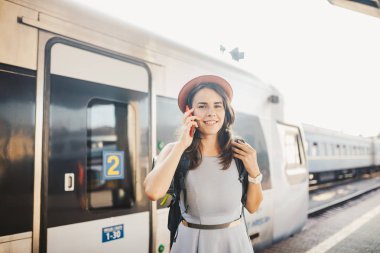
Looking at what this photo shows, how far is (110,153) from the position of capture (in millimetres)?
2963

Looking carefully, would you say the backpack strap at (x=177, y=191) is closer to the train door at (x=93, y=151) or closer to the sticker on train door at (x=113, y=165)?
the train door at (x=93, y=151)

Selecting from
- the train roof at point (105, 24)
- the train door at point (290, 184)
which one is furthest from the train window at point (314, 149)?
the train roof at point (105, 24)

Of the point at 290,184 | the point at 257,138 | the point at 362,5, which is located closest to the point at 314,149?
the point at 290,184

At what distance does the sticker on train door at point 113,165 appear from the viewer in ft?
9.55

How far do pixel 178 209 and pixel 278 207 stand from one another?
13.0 feet

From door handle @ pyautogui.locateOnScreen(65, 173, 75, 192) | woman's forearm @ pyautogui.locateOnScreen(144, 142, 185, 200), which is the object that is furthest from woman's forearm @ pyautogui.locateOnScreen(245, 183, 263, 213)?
door handle @ pyautogui.locateOnScreen(65, 173, 75, 192)

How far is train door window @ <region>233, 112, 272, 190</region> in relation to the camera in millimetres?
4766

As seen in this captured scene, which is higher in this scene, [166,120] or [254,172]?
[166,120]

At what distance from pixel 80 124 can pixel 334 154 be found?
18.6 metres

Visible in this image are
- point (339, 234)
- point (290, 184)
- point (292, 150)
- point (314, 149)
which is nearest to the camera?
point (290, 184)

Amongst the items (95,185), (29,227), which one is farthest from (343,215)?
(29,227)

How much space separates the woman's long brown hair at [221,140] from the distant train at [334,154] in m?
13.8

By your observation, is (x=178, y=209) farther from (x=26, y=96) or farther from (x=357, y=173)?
(x=357, y=173)

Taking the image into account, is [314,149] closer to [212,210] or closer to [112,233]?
[112,233]
